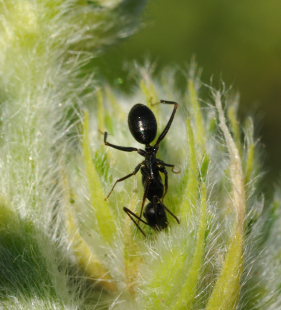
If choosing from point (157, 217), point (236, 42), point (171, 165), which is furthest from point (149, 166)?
point (236, 42)

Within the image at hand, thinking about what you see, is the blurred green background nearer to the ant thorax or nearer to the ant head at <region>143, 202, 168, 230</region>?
the ant thorax

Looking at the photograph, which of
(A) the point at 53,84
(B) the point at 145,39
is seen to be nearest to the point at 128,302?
(A) the point at 53,84

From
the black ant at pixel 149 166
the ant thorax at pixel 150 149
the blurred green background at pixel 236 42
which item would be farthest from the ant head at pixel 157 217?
the blurred green background at pixel 236 42

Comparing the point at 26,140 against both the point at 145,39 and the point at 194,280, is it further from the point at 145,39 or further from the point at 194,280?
the point at 145,39

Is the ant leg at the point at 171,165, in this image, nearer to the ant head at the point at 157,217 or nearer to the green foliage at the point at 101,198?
the green foliage at the point at 101,198

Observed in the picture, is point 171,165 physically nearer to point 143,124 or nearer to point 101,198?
point 143,124

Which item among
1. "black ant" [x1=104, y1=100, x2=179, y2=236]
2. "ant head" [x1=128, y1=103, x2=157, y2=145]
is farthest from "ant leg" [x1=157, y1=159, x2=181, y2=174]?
"ant head" [x1=128, y1=103, x2=157, y2=145]
